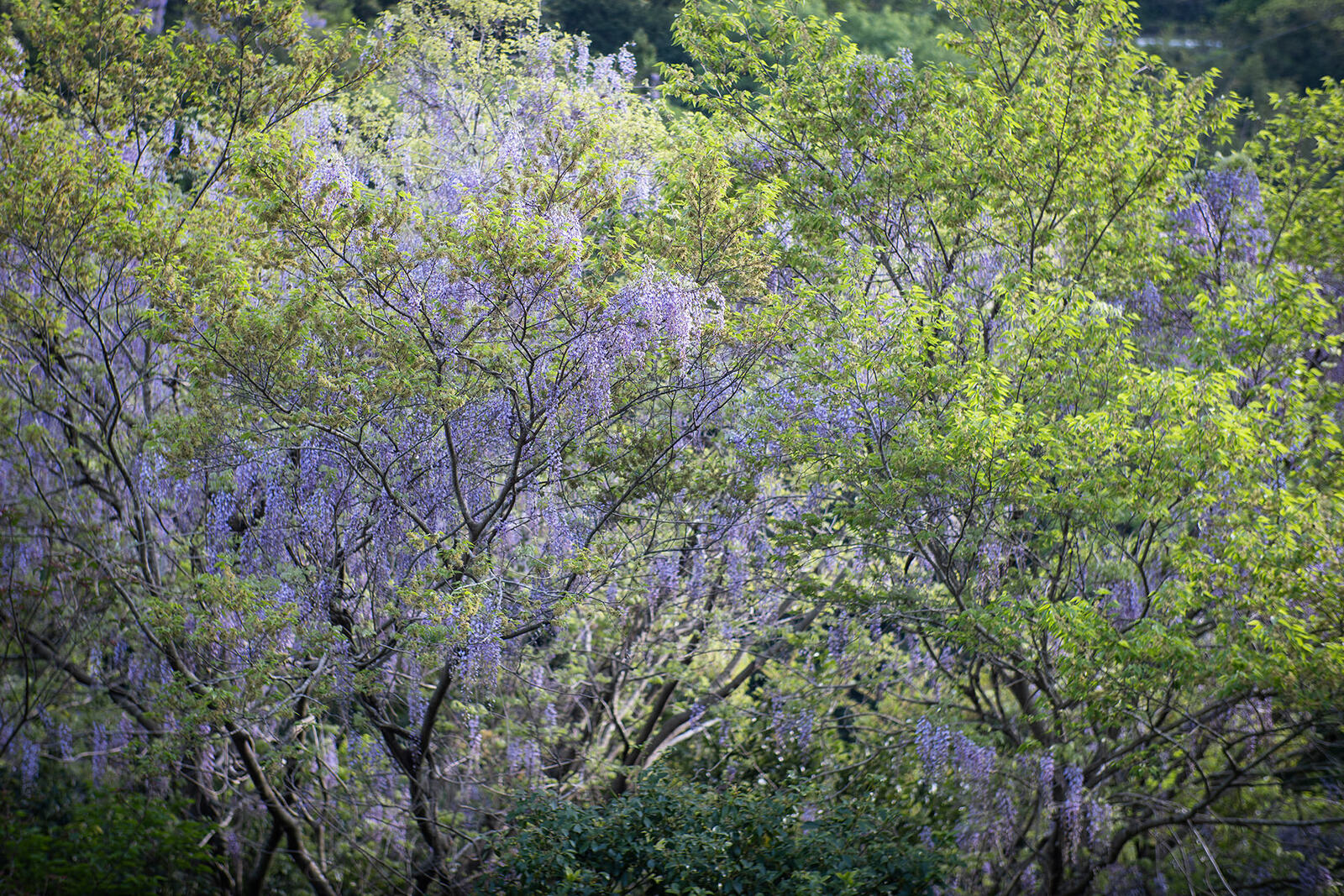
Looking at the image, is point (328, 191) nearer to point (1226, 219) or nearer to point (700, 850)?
point (700, 850)

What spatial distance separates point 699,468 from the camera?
745 centimetres

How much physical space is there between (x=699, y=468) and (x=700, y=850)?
8.92 feet

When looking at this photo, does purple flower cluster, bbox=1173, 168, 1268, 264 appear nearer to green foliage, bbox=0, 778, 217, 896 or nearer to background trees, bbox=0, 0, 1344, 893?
background trees, bbox=0, 0, 1344, 893

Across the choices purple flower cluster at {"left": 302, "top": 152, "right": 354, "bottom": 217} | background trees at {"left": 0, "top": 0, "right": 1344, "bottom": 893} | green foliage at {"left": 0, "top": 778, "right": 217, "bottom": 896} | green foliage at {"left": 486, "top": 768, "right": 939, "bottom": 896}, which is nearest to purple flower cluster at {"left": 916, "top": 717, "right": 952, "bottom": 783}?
background trees at {"left": 0, "top": 0, "right": 1344, "bottom": 893}

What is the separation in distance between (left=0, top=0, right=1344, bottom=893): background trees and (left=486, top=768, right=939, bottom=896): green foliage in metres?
0.04

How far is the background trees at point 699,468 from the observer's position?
5.70m

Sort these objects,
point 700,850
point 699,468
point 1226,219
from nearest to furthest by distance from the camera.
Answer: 1. point 700,850
2. point 699,468
3. point 1226,219

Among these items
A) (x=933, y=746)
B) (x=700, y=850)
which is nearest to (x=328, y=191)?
(x=700, y=850)

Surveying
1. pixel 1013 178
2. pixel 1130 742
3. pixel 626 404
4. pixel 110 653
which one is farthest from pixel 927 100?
pixel 110 653

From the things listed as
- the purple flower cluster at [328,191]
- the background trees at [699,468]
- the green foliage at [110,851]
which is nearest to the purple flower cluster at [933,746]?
the background trees at [699,468]

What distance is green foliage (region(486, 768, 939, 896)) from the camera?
5.47m

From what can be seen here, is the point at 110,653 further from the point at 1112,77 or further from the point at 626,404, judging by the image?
the point at 1112,77

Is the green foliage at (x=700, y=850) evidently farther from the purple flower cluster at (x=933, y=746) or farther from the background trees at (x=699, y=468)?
the purple flower cluster at (x=933, y=746)

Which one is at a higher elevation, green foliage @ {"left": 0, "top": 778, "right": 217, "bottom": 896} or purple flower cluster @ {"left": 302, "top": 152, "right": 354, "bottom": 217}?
purple flower cluster @ {"left": 302, "top": 152, "right": 354, "bottom": 217}
